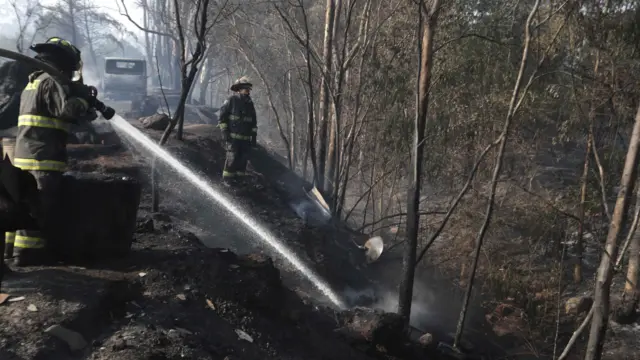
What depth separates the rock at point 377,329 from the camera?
580cm

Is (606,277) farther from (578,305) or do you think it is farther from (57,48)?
(57,48)

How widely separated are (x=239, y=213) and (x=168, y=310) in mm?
4865

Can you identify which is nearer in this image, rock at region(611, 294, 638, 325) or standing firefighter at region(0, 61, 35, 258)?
rock at region(611, 294, 638, 325)

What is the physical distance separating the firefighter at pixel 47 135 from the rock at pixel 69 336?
1.05 metres

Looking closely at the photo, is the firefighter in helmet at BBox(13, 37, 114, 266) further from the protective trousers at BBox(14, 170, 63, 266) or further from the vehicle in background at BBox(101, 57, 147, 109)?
the vehicle in background at BBox(101, 57, 147, 109)

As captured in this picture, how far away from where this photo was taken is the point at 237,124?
882cm

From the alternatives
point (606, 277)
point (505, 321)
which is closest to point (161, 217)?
point (606, 277)

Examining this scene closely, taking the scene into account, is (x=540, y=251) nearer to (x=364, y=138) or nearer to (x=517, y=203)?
(x=517, y=203)

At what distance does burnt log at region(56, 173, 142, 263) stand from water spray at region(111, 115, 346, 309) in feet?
12.9

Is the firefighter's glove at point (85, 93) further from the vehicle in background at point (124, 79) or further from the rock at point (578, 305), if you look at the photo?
the vehicle in background at point (124, 79)

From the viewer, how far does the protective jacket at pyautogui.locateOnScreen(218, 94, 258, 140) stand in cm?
875

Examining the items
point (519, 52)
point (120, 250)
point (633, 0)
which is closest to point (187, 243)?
point (120, 250)

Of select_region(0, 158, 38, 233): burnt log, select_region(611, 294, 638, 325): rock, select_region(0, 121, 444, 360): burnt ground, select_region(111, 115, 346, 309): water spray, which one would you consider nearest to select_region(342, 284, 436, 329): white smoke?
select_region(111, 115, 346, 309): water spray

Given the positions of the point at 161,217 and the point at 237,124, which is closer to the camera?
the point at 161,217
